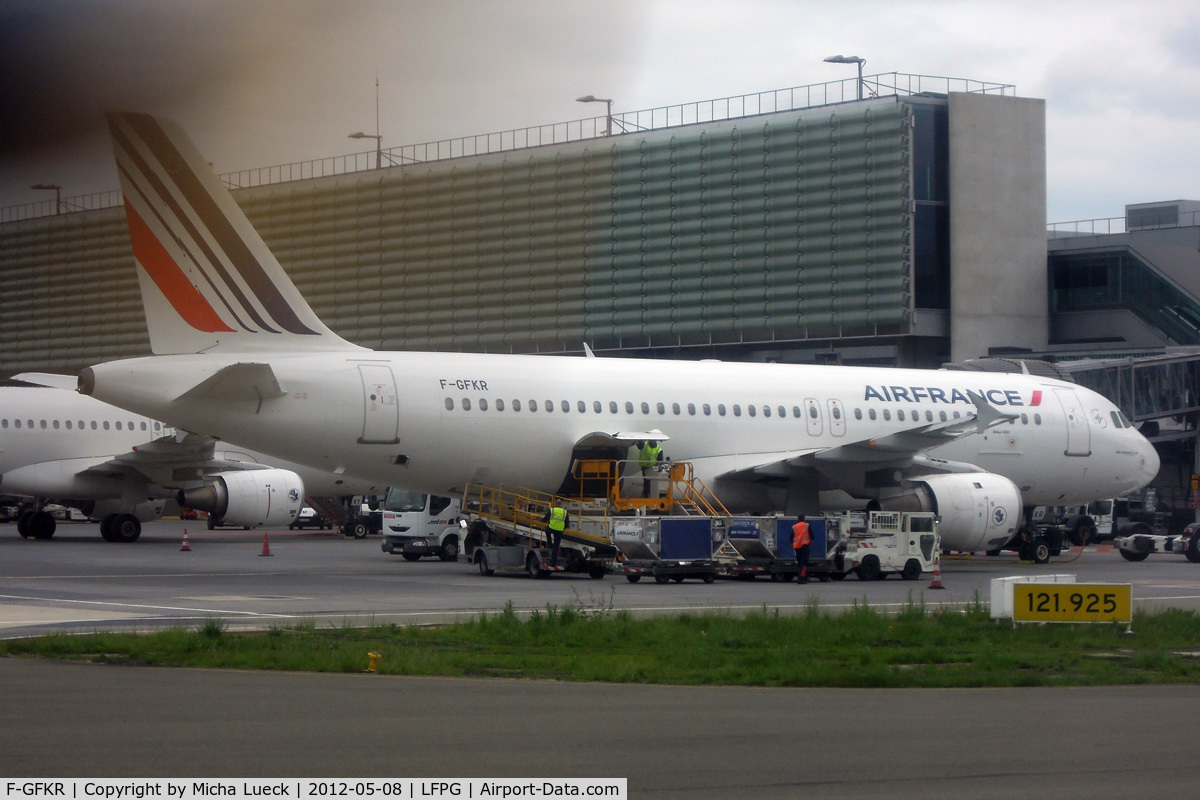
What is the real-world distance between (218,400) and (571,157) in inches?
→ 470

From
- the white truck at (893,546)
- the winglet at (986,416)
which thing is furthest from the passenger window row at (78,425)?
the winglet at (986,416)

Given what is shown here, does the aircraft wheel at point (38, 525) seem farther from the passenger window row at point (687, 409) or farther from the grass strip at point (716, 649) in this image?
the grass strip at point (716, 649)

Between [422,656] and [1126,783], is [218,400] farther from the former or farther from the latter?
[1126,783]

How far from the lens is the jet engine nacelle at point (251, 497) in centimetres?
3953

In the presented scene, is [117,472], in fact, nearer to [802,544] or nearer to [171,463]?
[171,463]

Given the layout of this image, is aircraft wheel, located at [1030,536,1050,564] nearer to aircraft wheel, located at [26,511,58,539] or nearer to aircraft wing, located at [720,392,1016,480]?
aircraft wing, located at [720,392,1016,480]

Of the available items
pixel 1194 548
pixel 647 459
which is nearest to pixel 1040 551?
pixel 1194 548

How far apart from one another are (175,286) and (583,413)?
33.3 feet

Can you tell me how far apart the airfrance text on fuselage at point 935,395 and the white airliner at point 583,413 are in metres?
0.05

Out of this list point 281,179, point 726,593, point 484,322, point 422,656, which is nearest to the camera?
point 281,179

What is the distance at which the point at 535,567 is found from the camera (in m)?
28.0

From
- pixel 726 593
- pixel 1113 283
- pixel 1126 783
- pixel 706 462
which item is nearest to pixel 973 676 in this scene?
pixel 1126 783

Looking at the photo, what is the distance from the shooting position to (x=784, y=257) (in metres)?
55.0

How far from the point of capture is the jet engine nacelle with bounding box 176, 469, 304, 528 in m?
39.5
